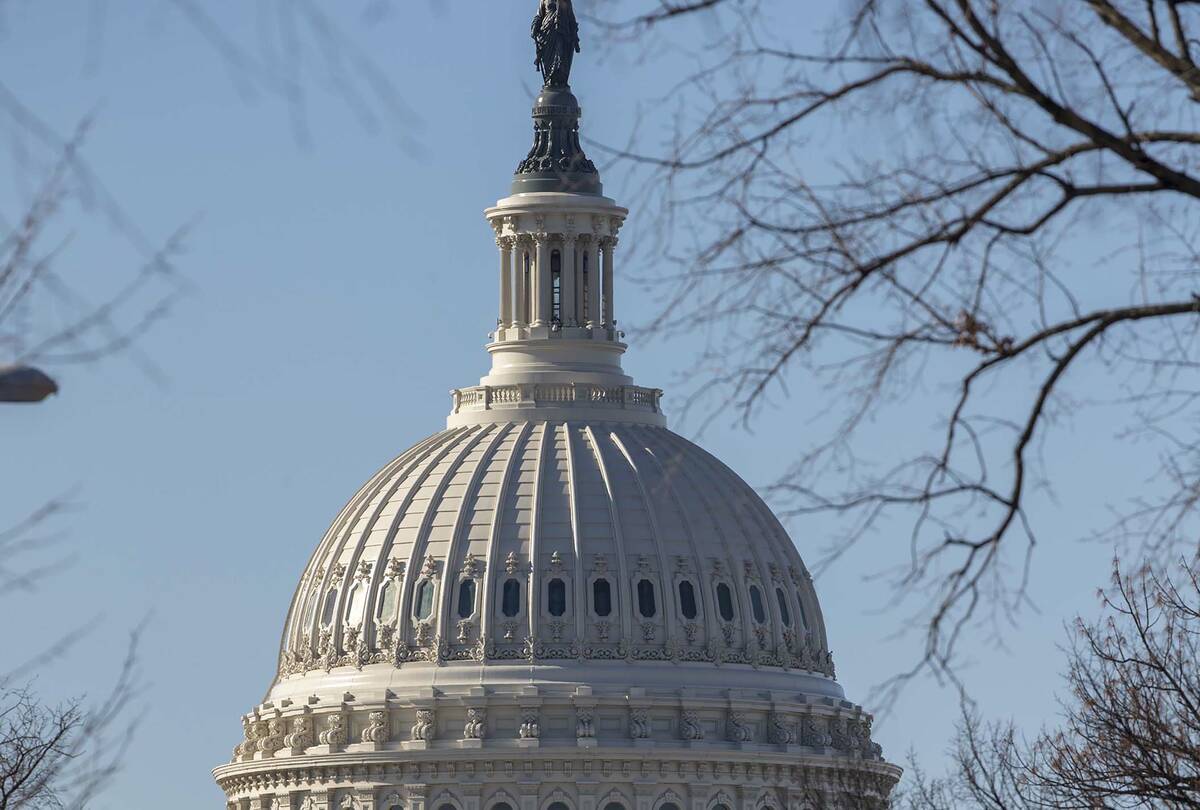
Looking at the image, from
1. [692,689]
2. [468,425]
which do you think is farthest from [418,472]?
[692,689]

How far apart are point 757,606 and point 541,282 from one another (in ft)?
71.7

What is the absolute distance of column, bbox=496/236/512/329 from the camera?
189 m

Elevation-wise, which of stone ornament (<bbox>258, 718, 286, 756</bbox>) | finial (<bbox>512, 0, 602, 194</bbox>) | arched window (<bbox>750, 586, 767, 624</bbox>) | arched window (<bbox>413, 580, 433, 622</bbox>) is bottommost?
stone ornament (<bbox>258, 718, 286, 756</bbox>)

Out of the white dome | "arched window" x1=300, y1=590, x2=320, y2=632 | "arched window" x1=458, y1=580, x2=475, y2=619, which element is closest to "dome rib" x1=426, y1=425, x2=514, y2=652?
the white dome

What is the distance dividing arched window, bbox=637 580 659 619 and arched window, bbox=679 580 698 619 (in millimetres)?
1317

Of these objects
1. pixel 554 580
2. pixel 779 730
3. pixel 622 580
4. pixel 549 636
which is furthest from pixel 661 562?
pixel 779 730

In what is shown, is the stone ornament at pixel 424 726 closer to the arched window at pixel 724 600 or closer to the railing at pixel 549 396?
the arched window at pixel 724 600

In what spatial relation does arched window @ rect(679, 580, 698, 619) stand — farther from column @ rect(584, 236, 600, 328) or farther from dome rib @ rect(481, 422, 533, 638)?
column @ rect(584, 236, 600, 328)

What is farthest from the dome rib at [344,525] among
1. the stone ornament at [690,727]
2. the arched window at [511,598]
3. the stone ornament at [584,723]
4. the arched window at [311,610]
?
the stone ornament at [690,727]

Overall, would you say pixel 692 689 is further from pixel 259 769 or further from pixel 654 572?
pixel 259 769

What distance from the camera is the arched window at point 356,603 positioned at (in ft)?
589

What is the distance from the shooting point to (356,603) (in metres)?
180

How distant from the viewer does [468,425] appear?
613ft

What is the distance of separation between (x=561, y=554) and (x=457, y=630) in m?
6.25
